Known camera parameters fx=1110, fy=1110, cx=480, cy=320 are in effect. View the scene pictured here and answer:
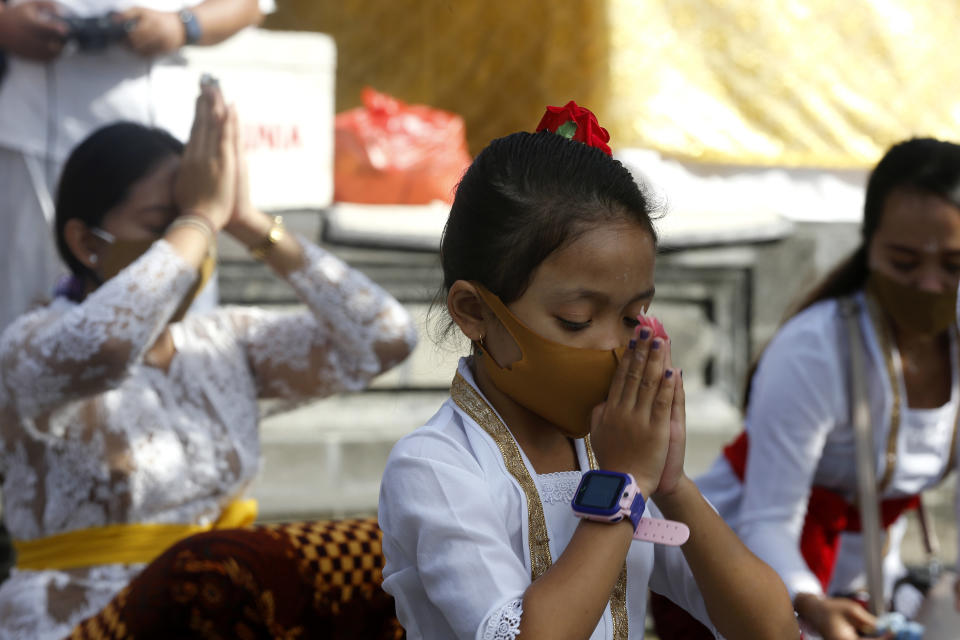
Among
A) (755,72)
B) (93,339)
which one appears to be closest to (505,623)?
(93,339)

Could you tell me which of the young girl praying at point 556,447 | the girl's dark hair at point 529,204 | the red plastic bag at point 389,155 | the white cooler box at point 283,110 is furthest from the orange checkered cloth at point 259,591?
the red plastic bag at point 389,155

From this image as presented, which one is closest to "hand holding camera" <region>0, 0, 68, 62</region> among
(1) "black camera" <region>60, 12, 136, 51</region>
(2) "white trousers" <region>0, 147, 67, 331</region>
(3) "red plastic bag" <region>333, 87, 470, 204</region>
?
(1) "black camera" <region>60, 12, 136, 51</region>

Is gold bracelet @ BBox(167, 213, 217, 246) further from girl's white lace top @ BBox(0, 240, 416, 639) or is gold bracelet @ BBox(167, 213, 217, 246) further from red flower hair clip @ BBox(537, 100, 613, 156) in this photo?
red flower hair clip @ BBox(537, 100, 613, 156)

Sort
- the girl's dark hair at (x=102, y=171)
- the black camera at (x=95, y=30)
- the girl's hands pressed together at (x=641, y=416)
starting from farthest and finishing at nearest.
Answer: the black camera at (x=95, y=30) → the girl's dark hair at (x=102, y=171) → the girl's hands pressed together at (x=641, y=416)

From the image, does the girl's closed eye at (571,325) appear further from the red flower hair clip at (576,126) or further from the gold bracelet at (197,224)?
the gold bracelet at (197,224)

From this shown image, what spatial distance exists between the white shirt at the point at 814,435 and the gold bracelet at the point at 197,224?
50.9 inches

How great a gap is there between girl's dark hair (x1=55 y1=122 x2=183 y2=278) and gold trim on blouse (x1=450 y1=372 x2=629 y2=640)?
118 centimetres

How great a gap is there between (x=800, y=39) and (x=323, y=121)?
2.13m

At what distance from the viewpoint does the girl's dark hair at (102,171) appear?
2.38 meters

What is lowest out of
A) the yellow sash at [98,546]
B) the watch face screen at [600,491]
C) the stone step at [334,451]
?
the stone step at [334,451]

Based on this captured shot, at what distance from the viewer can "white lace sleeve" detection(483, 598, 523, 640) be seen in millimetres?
1253

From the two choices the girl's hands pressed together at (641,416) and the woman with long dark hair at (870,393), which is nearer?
the girl's hands pressed together at (641,416)

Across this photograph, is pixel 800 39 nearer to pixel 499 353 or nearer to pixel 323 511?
pixel 323 511

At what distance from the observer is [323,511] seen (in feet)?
11.0
